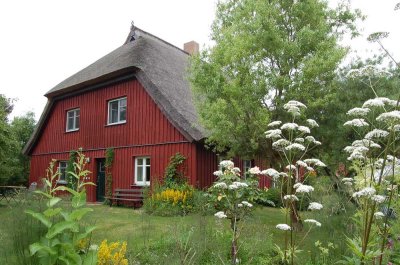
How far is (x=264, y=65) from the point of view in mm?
9438

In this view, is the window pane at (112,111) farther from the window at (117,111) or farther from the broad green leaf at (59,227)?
the broad green leaf at (59,227)

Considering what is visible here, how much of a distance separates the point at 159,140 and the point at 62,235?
1187 cm

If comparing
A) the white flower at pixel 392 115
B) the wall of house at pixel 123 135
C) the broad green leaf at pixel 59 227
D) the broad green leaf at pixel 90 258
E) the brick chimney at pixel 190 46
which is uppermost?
the brick chimney at pixel 190 46

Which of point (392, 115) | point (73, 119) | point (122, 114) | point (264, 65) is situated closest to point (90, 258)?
point (392, 115)

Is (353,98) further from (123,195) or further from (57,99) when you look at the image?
(57,99)

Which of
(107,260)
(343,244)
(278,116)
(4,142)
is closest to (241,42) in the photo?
(278,116)

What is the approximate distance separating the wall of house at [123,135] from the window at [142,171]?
24cm

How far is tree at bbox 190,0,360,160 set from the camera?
894 cm

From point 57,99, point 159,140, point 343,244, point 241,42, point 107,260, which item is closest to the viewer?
point 107,260

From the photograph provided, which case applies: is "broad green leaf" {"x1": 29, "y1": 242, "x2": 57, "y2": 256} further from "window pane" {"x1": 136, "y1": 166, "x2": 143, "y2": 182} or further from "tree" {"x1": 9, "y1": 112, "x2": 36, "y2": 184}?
"tree" {"x1": 9, "y1": 112, "x2": 36, "y2": 184}

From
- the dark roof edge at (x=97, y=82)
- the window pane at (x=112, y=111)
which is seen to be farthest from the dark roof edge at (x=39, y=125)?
the window pane at (x=112, y=111)

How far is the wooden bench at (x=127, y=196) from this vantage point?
14.2 metres

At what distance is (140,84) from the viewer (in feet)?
A: 50.8

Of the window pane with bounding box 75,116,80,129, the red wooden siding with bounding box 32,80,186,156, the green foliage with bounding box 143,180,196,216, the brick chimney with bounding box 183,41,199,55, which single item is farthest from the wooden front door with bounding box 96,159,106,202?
the brick chimney with bounding box 183,41,199,55
